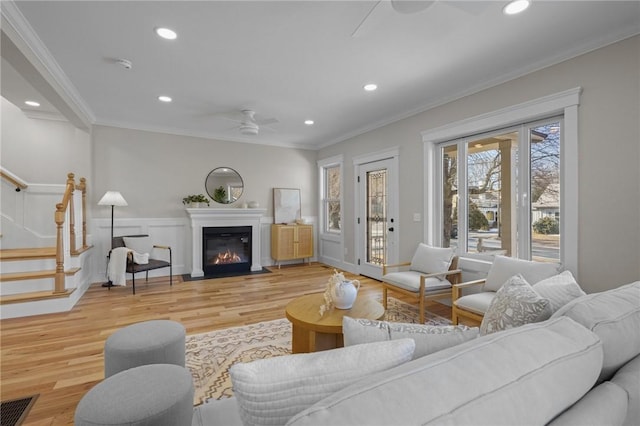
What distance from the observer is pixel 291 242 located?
21.0 feet

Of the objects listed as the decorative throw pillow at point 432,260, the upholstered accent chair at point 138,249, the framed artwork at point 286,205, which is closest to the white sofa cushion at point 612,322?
the decorative throw pillow at point 432,260

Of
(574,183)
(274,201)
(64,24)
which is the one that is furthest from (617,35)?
(274,201)

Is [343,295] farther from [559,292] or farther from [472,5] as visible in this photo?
[472,5]

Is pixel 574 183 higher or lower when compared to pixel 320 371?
higher

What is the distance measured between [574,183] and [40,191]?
673 centimetres

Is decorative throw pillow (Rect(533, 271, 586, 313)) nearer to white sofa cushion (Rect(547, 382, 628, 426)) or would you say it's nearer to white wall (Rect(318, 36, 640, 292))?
white sofa cushion (Rect(547, 382, 628, 426))

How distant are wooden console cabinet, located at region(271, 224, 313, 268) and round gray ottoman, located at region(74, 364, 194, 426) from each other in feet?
15.9

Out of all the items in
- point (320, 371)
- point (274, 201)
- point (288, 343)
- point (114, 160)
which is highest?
point (114, 160)

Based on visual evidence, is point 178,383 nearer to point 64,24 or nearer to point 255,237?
point 64,24

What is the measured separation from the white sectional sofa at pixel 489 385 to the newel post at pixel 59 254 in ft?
13.6

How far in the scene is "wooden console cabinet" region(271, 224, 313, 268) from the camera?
6.29 m

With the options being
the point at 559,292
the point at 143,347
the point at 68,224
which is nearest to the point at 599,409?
the point at 559,292

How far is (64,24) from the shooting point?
7.92 feet

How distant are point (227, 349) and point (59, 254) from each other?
8.72 feet
